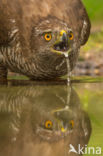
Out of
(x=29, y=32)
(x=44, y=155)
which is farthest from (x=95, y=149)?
(x=29, y=32)

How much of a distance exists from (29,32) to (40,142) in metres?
2.78

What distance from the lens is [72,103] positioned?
2.64 m

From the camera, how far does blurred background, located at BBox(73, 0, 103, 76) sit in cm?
841

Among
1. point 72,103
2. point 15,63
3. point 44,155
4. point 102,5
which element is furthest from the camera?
point 102,5

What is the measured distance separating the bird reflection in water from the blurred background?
562 centimetres

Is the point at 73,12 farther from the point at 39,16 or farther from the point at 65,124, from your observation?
the point at 65,124

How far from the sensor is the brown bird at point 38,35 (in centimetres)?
404

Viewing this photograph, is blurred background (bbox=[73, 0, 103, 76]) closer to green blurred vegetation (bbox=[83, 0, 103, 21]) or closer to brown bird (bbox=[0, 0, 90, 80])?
green blurred vegetation (bbox=[83, 0, 103, 21])

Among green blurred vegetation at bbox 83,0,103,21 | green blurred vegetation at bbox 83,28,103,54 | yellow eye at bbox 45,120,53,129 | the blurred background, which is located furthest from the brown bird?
green blurred vegetation at bbox 83,0,103,21

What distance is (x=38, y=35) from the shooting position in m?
4.07

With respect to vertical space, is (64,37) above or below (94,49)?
above

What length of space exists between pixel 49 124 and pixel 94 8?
429 inches

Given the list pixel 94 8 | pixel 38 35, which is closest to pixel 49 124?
pixel 38 35

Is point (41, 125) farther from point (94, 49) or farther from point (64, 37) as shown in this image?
point (94, 49)
